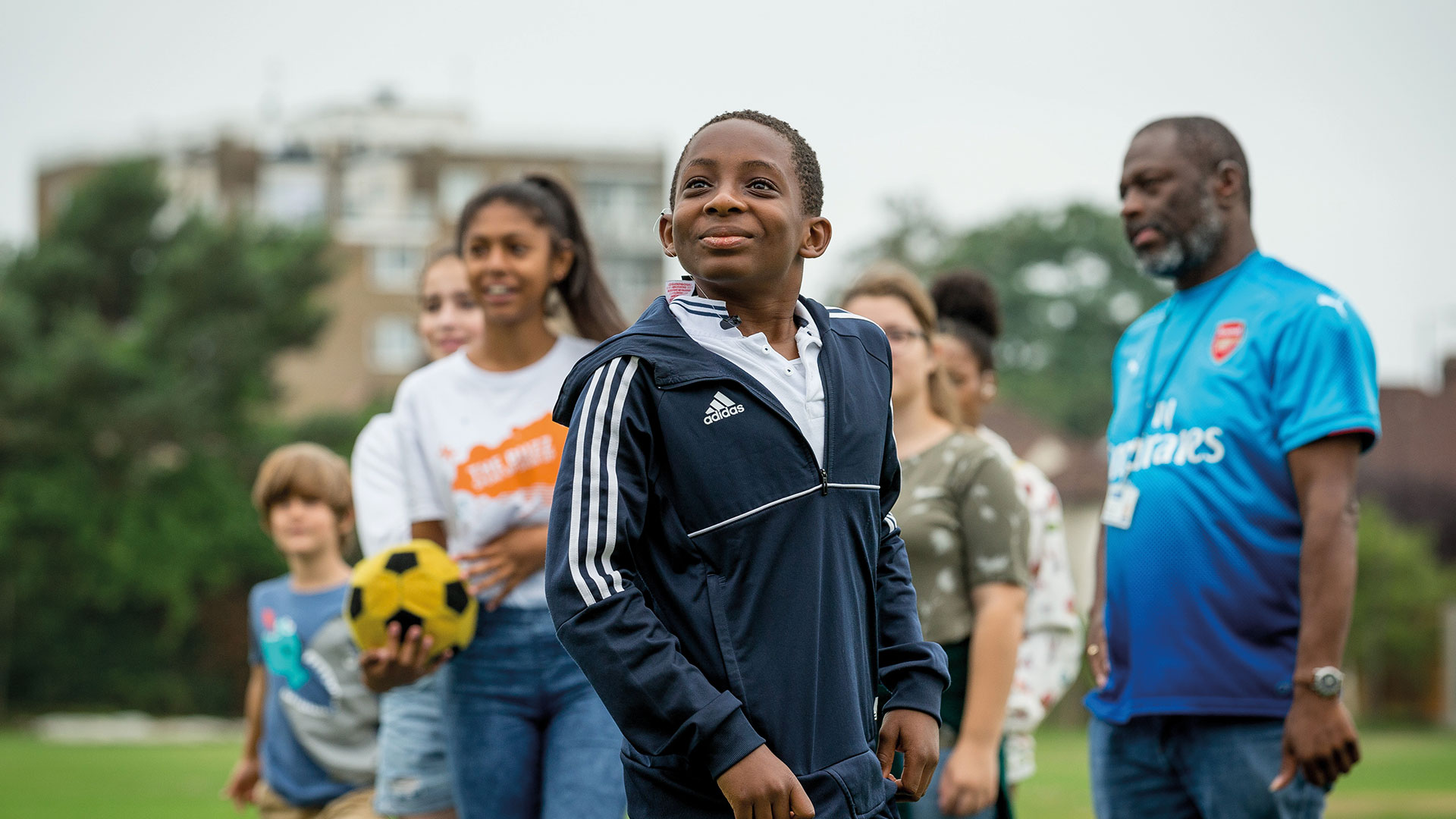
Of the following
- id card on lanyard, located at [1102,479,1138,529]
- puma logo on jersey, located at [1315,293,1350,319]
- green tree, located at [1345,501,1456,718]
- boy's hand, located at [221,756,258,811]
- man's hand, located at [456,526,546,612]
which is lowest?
green tree, located at [1345,501,1456,718]

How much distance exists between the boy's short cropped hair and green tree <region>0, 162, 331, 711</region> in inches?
1375

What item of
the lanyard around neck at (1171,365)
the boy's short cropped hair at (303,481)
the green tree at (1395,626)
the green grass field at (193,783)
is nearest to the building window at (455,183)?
the green tree at (1395,626)

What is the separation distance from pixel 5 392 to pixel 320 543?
36729mm

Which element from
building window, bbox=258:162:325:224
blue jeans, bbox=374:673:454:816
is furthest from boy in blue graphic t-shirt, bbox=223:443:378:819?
building window, bbox=258:162:325:224

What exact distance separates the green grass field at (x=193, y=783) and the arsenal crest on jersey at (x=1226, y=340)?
39.1 ft

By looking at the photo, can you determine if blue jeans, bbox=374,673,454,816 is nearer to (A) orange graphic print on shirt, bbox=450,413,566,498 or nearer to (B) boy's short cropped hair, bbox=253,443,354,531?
(A) orange graphic print on shirt, bbox=450,413,566,498

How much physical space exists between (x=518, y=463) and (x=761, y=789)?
204 cm

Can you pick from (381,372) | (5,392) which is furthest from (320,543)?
(381,372)

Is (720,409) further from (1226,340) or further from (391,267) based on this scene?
(391,267)

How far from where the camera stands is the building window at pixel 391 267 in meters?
66.7

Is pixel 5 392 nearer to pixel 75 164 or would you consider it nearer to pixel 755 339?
pixel 75 164

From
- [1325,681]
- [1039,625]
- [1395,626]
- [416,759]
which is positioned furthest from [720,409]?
[1395,626]

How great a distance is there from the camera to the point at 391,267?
220ft

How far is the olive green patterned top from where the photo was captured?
462cm
